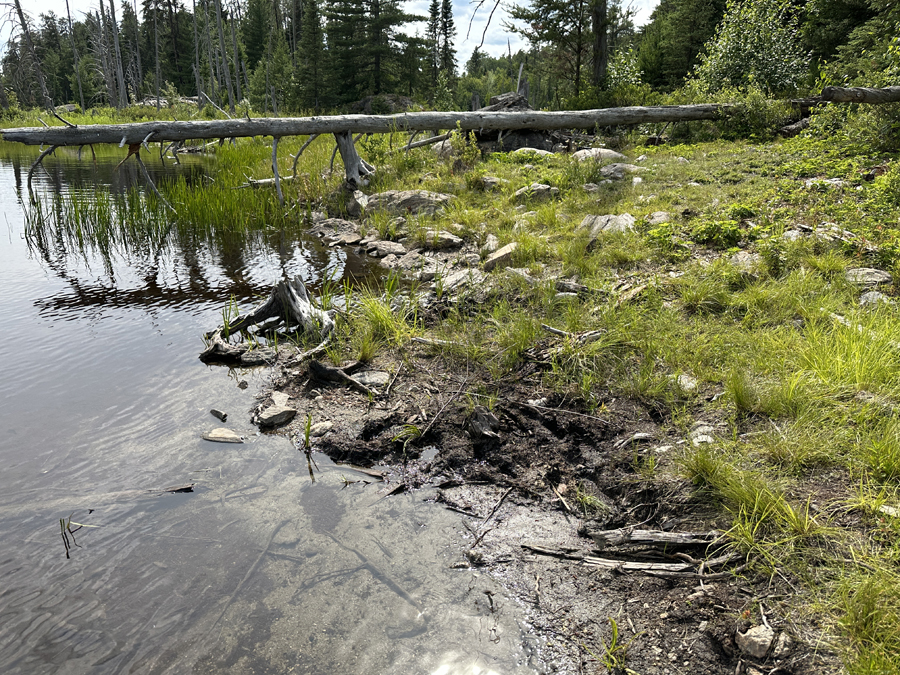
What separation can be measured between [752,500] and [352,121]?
12.1 m

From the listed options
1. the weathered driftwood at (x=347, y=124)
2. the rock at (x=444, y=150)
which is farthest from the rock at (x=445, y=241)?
the weathered driftwood at (x=347, y=124)

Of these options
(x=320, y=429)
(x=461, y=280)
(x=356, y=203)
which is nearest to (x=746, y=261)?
(x=461, y=280)

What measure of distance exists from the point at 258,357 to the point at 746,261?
543 centimetres

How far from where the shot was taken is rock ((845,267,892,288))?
496 centimetres

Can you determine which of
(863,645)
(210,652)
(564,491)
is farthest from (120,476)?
(863,645)

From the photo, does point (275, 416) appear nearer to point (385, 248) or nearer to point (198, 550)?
point (198, 550)

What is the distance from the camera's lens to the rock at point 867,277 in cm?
496

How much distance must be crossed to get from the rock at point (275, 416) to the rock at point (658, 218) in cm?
537

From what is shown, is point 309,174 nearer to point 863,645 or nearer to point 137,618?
point 137,618

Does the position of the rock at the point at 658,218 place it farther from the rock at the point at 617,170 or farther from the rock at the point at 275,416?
the rock at the point at 275,416

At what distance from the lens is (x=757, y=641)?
217 centimetres

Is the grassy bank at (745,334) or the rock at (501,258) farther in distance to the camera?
the rock at (501,258)

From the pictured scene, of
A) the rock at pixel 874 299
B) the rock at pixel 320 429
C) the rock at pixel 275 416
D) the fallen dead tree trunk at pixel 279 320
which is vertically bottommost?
the rock at pixel 320 429

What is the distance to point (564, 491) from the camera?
11.3 feet
